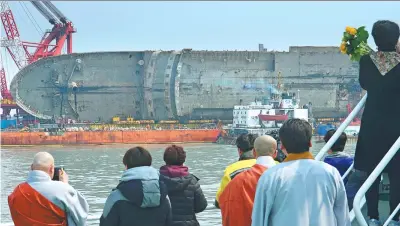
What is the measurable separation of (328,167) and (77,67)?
69.3 metres

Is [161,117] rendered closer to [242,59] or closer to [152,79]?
[152,79]

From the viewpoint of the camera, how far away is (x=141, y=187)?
4047 millimetres

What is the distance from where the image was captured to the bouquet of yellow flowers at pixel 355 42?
4305 millimetres

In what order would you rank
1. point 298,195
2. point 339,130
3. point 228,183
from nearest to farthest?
1. point 298,195
2. point 228,183
3. point 339,130

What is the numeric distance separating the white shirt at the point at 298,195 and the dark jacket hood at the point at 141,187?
91 centimetres

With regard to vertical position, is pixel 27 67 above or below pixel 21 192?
above

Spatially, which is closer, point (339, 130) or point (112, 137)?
point (339, 130)

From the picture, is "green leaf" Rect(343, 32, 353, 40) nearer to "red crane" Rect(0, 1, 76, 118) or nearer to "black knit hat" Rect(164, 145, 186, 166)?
"black knit hat" Rect(164, 145, 186, 166)

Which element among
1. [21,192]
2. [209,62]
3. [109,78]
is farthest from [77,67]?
[21,192]

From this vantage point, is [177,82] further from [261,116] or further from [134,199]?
[134,199]

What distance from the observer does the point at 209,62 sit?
69125 millimetres

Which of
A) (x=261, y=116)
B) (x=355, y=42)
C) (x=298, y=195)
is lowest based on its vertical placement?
(x=261, y=116)

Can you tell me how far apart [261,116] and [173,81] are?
36.6ft

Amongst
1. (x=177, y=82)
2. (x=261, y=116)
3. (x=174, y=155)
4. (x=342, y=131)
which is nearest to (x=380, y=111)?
(x=342, y=131)
